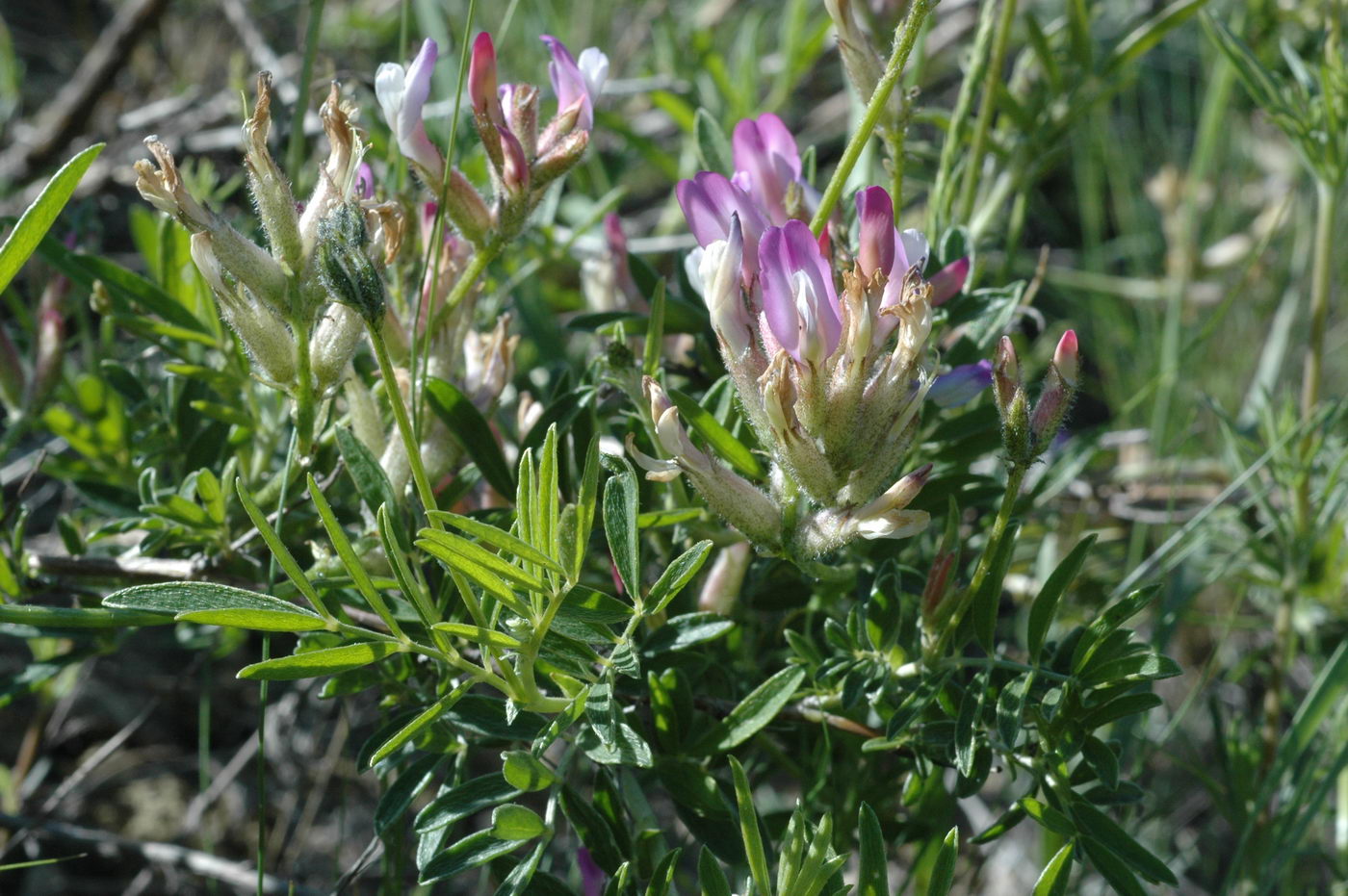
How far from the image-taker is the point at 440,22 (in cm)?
216

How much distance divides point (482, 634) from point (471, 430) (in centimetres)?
29

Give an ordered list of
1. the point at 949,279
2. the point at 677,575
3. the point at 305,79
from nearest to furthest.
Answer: the point at 677,575
the point at 949,279
the point at 305,79

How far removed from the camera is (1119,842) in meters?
0.92

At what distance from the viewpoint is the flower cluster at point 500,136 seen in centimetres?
98

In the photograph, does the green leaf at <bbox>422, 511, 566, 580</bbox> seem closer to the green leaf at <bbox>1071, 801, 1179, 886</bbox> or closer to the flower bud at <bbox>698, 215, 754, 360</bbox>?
the flower bud at <bbox>698, 215, 754, 360</bbox>

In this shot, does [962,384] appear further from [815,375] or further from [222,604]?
[222,604]

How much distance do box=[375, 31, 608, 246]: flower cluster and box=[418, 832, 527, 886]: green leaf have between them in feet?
1.66

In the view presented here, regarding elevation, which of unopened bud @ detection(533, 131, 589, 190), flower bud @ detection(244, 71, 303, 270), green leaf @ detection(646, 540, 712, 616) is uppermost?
flower bud @ detection(244, 71, 303, 270)

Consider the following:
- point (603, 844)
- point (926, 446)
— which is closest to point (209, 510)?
point (603, 844)

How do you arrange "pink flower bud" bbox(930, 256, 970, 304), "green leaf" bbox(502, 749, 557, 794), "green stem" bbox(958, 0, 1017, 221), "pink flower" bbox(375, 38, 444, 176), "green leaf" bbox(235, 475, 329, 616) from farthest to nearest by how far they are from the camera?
"green stem" bbox(958, 0, 1017, 221)
"pink flower bud" bbox(930, 256, 970, 304)
"pink flower" bbox(375, 38, 444, 176)
"green leaf" bbox(502, 749, 557, 794)
"green leaf" bbox(235, 475, 329, 616)

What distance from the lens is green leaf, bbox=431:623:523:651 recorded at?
785mm

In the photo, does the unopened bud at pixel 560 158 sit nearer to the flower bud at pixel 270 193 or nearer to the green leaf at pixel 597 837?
the flower bud at pixel 270 193

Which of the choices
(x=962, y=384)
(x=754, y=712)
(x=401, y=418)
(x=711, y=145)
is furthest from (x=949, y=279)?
(x=401, y=418)

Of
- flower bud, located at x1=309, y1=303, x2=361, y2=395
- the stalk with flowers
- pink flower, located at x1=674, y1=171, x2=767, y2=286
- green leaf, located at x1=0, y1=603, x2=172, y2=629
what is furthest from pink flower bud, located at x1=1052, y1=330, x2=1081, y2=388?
green leaf, located at x1=0, y1=603, x2=172, y2=629
